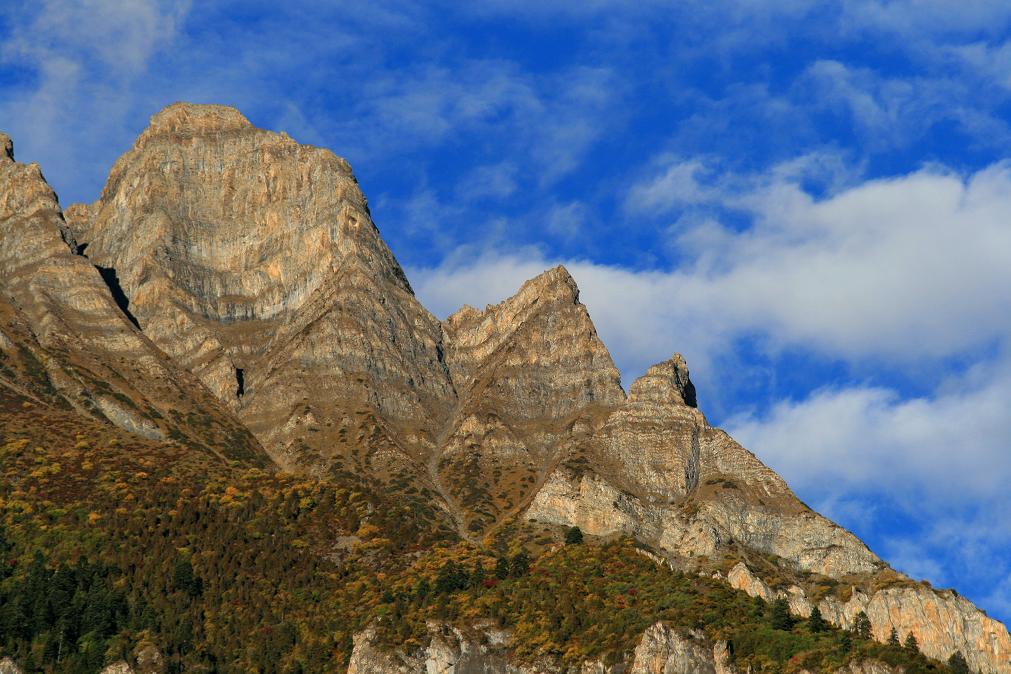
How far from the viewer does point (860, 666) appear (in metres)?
156

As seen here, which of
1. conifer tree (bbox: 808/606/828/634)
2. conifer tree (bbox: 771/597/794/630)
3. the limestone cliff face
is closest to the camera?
the limestone cliff face

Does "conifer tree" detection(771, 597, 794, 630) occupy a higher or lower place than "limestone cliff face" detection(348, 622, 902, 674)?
higher

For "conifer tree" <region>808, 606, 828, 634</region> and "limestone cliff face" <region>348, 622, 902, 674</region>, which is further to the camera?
"conifer tree" <region>808, 606, 828, 634</region>

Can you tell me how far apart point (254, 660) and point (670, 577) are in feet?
180

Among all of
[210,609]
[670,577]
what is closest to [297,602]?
[210,609]

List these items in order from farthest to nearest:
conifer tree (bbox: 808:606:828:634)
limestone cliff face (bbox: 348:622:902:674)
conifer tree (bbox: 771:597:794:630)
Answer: conifer tree (bbox: 771:597:794:630) < conifer tree (bbox: 808:606:828:634) < limestone cliff face (bbox: 348:622:902:674)

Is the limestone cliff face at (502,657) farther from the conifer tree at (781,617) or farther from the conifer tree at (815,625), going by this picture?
the conifer tree at (815,625)

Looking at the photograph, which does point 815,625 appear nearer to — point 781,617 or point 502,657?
point 781,617

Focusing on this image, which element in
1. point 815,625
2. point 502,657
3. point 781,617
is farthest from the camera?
point 502,657

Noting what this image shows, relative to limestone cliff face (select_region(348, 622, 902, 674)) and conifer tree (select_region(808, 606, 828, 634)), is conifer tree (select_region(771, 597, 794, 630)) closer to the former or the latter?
conifer tree (select_region(808, 606, 828, 634))

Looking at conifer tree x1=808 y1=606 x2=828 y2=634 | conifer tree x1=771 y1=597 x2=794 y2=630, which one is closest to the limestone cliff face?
conifer tree x1=771 y1=597 x2=794 y2=630

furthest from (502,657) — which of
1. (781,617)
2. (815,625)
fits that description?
(815,625)

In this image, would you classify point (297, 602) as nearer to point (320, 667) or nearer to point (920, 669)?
point (320, 667)

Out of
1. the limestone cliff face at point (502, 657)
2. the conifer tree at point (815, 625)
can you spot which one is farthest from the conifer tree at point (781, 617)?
the limestone cliff face at point (502, 657)
